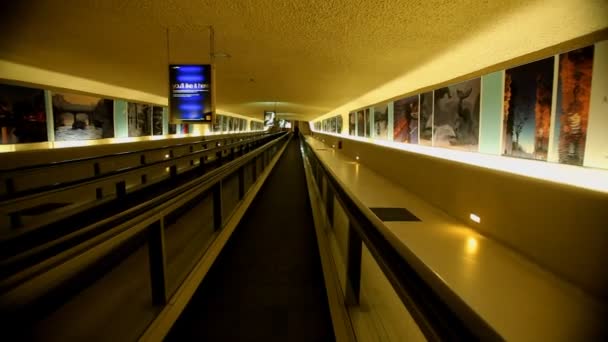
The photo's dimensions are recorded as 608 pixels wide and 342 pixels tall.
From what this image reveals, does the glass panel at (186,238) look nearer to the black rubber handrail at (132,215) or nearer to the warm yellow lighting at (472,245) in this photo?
the black rubber handrail at (132,215)

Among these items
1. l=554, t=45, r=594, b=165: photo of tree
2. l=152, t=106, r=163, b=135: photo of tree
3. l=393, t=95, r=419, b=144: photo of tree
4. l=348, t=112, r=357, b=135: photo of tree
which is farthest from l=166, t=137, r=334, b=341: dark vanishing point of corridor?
l=348, t=112, r=357, b=135: photo of tree

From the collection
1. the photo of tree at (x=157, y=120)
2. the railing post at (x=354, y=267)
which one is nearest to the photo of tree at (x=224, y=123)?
the photo of tree at (x=157, y=120)

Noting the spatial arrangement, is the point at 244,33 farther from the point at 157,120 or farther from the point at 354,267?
the point at 157,120

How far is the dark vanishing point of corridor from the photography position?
189 cm

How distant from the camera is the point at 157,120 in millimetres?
10203

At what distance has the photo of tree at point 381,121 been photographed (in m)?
8.68

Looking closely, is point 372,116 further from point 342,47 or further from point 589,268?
point 589,268

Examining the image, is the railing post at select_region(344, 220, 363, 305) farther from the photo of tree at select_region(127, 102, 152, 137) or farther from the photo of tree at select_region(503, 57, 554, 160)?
the photo of tree at select_region(127, 102, 152, 137)

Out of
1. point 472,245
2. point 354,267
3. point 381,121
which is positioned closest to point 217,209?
point 354,267

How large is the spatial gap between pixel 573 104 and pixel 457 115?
2.14 meters

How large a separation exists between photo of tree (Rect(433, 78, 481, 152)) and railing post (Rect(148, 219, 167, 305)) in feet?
14.2

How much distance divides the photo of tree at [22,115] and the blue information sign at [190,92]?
2.86m

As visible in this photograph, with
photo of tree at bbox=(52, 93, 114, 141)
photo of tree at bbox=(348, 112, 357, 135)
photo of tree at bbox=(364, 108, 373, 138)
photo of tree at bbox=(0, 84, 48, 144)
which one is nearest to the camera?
photo of tree at bbox=(0, 84, 48, 144)

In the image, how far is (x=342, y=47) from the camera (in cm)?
436
